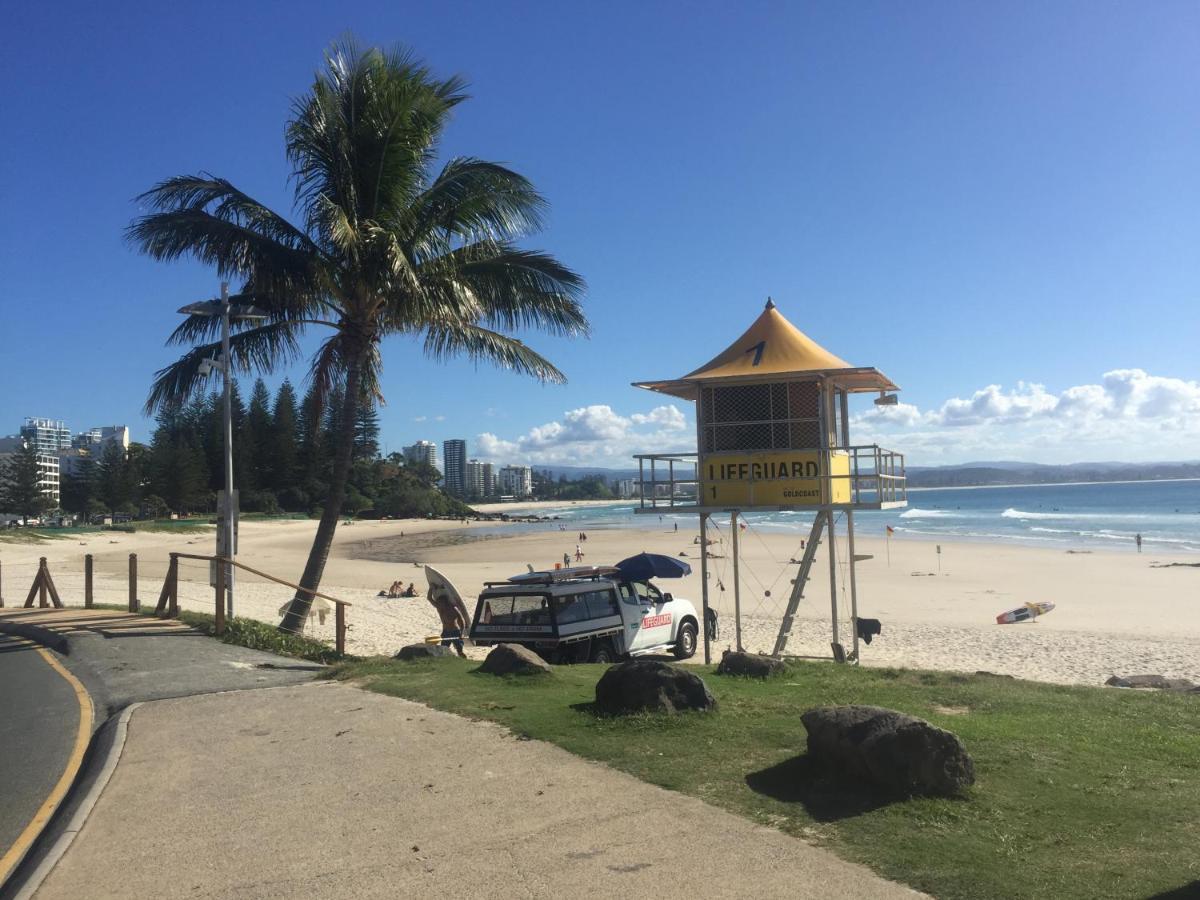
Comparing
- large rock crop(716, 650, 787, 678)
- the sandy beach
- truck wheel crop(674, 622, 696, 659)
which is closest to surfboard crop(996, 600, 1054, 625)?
the sandy beach

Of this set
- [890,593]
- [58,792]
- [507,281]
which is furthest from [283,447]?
[58,792]

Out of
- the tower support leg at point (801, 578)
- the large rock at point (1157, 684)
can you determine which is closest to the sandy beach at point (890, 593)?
the tower support leg at point (801, 578)

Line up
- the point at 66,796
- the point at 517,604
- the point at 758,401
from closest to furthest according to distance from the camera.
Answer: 1. the point at 66,796
2. the point at 517,604
3. the point at 758,401

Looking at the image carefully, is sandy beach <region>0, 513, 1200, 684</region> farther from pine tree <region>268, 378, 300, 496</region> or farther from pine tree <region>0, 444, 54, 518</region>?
pine tree <region>268, 378, 300, 496</region>

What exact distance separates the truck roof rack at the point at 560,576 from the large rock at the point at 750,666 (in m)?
3.59

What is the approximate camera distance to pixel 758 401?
1456 cm

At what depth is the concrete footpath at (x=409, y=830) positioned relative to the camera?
448cm

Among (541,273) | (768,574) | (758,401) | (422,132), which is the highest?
(422,132)

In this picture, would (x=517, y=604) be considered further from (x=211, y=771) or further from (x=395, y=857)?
(x=395, y=857)

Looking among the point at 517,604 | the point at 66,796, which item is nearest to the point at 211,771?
the point at 66,796

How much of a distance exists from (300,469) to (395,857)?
9957cm

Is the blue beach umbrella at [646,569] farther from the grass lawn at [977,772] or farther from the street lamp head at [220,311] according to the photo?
the street lamp head at [220,311]

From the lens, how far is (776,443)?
47.5 feet

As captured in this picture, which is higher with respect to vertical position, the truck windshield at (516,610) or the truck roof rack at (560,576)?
the truck roof rack at (560,576)
